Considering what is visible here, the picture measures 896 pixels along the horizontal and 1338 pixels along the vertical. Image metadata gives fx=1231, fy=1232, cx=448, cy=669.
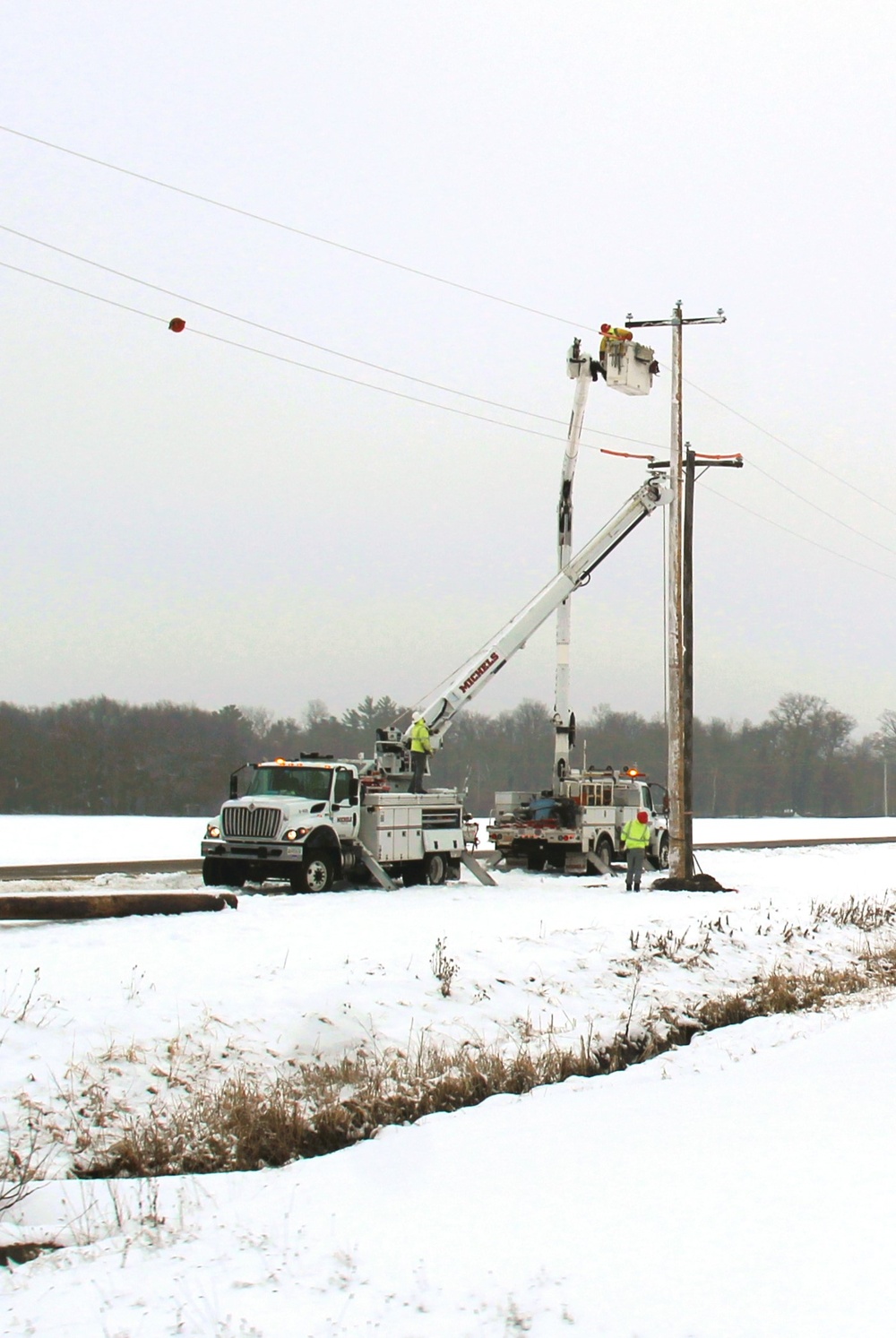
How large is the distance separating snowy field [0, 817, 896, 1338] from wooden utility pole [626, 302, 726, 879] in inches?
334

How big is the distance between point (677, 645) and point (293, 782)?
27.3 ft

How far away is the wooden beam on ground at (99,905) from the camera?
1465cm

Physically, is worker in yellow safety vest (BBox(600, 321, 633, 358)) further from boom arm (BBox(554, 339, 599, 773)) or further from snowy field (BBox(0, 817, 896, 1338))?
snowy field (BBox(0, 817, 896, 1338))

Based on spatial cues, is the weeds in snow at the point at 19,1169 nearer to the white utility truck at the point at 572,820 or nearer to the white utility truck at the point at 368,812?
the white utility truck at the point at 368,812

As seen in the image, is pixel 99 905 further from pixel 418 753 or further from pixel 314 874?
pixel 418 753

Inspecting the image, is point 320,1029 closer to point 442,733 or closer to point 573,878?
point 442,733

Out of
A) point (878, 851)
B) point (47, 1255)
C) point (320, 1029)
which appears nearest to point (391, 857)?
point (320, 1029)

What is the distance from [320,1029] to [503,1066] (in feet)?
5.63

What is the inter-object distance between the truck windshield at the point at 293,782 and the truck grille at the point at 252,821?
0.92 m

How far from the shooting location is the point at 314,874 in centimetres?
2272

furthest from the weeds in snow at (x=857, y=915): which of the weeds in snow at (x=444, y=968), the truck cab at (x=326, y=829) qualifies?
the weeds in snow at (x=444, y=968)

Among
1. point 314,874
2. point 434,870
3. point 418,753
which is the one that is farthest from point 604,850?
point 314,874

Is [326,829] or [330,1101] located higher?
[326,829]

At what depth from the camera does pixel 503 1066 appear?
10.6m
